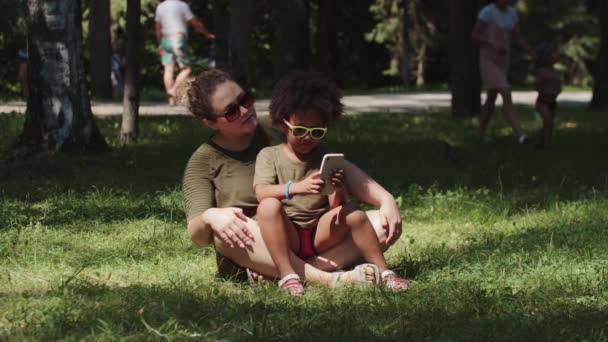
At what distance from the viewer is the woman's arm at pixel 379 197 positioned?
17.9ft

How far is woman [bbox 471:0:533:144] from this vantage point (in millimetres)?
12953

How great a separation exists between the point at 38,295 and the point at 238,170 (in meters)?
1.29

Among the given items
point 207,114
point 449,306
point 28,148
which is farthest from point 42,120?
point 449,306

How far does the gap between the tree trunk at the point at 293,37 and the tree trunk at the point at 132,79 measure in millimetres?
3072

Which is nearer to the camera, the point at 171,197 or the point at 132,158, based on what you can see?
the point at 171,197

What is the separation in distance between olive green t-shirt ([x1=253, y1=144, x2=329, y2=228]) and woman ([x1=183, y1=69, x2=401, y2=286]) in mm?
176

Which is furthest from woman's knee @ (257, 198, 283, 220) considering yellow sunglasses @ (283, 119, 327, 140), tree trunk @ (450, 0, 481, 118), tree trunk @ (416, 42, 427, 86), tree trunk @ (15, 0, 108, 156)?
tree trunk @ (416, 42, 427, 86)

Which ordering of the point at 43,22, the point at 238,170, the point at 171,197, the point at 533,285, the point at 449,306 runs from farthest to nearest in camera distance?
the point at 43,22 < the point at 171,197 < the point at 238,170 < the point at 533,285 < the point at 449,306

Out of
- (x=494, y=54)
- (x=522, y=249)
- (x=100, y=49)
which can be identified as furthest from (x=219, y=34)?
(x=522, y=249)

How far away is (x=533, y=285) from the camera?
5348 mm

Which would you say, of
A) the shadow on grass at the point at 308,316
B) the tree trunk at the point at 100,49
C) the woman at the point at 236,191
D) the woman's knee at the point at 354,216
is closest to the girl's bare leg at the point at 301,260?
the woman at the point at 236,191

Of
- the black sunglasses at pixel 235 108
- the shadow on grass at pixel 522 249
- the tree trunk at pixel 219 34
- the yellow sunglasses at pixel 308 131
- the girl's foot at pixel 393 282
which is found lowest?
the tree trunk at pixel 219 34

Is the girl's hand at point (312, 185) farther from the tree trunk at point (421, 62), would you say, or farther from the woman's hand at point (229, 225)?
the tree trunk at point (421, 62)

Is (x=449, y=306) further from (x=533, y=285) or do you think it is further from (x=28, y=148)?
(x=28, y=148)
